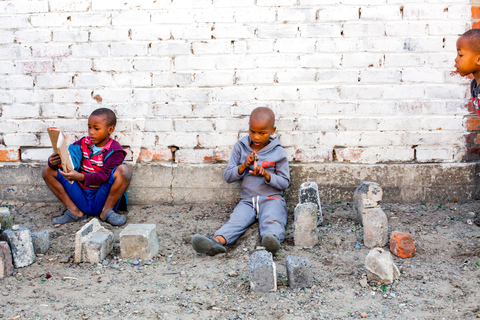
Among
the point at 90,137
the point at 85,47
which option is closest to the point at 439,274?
the point at 90,137

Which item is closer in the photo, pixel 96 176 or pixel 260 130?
pixel 260 130

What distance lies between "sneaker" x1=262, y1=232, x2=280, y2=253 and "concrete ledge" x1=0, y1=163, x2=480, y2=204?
106 cm

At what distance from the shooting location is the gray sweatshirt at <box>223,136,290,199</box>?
3.59 m

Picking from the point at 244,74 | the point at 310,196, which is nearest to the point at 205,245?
the point at 310,196

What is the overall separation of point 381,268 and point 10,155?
361cm

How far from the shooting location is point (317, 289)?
253 cm

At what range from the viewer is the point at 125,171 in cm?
369

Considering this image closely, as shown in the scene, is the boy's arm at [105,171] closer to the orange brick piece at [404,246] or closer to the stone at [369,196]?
the stone at [369,196]

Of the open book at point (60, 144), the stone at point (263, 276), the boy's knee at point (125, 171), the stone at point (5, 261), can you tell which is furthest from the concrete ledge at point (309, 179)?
the stone at point (263, 276)

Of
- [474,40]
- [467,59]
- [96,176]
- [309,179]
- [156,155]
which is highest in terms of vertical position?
[474,40]

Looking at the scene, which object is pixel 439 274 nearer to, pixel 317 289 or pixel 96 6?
pixel 317 289

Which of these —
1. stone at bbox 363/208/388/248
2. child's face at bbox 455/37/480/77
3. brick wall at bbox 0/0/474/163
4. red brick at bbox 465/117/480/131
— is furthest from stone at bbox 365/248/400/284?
red brick at bbox 465/117/480/131

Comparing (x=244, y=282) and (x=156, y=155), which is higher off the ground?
(x=156, y=155)

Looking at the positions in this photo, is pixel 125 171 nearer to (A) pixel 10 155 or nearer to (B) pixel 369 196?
(A) pixel 10 155
